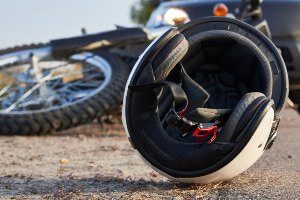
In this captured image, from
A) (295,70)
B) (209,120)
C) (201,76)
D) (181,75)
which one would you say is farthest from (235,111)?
(295,70)

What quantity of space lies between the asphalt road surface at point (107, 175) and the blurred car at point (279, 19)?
1553 millimetres

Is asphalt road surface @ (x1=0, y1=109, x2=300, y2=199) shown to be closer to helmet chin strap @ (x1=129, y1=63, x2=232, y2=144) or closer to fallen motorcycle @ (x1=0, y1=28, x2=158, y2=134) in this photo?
helmet chin strap @ (x1=129, y1=63, x2=232, y2=144)

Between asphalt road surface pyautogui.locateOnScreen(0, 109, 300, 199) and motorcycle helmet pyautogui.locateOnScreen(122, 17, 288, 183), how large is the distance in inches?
5.0

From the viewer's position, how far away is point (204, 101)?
3.26m

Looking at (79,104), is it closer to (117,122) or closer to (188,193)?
(117,122)

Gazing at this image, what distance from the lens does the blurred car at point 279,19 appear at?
7.61m

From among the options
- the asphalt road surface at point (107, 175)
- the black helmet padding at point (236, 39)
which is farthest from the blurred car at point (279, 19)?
the black helmet padding at point (236, 39)

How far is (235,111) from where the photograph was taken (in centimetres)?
314

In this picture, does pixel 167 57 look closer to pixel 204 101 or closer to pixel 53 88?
pixel 204 101

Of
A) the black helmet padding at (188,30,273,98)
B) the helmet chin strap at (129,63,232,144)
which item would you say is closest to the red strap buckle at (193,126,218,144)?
the helmet chin strap at (129,63,232,144)

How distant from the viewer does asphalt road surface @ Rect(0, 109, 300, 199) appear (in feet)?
10.4

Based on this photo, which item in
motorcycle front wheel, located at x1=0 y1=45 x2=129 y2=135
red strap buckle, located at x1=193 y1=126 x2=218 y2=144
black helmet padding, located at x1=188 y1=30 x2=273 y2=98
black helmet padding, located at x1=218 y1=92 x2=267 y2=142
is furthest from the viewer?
motorcycle front wheel, located at x1=0 y1=45 x2=129 y2=135

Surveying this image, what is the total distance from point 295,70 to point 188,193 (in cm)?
471

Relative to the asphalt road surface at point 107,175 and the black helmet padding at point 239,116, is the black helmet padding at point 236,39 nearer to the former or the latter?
the black helmet padding at point 239,116
